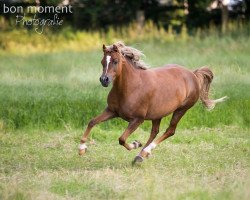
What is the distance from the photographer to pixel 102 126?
14.1 metres

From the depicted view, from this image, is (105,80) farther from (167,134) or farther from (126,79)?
(167,134)

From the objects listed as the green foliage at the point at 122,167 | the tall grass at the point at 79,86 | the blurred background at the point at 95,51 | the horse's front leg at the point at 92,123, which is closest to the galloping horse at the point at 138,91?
the horse's front leg at the point at 92,123

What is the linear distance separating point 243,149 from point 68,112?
3920 millimetres

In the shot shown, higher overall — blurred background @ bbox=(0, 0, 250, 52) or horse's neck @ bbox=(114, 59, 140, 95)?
horse's neck @ bbox=(114, 59, 140, 95)

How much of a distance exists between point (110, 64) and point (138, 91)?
76cm

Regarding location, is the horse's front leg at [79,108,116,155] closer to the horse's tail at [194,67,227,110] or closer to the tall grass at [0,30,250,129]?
the tall grass at [0,30,250,129]

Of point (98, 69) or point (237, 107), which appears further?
point (98, 69)

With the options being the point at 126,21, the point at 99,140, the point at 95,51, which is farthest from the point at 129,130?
the point at 126,21

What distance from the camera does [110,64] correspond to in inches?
377

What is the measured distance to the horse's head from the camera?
31.1ft

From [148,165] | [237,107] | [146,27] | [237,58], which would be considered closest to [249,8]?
[146,27]

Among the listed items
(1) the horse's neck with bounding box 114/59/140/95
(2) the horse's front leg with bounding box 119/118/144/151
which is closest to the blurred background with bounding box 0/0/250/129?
(1) the horse's neck with bounding box 114/59/140/95

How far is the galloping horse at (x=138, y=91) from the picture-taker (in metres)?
9.77

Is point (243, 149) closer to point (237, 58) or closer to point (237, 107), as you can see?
point (237, 107)
